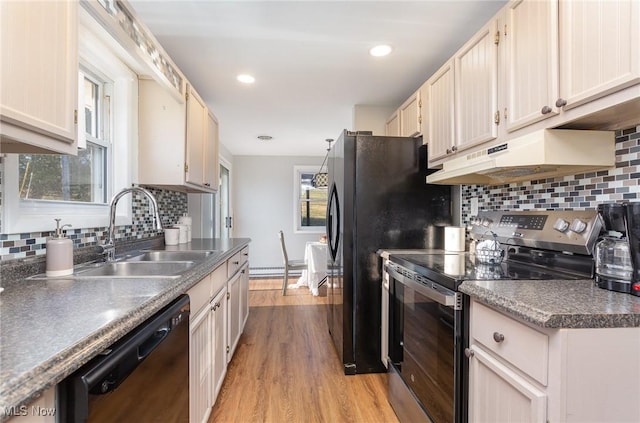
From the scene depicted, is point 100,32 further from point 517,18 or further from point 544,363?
point 544,363

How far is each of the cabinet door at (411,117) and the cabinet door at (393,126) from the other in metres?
0.08

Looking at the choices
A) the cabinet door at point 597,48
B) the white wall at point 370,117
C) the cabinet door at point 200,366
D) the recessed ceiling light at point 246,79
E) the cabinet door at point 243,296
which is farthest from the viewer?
the white wall at point 370,117

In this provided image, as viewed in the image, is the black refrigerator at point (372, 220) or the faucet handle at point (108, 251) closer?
the faucet handle at point (108, 251)

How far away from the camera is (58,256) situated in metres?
1.25

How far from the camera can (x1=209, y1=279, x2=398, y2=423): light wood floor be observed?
1759mm

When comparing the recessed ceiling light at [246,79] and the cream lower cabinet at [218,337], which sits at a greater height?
the recessed ceiling light at [246,79]

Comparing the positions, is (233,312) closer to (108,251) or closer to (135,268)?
(135,268)

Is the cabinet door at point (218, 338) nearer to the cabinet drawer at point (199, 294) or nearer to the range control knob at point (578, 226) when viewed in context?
the cabinet drawer at point (199, 294)

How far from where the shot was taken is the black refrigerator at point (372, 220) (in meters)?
2.18

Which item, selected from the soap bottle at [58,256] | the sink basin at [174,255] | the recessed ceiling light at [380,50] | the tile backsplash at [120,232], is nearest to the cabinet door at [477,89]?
the recessed ceiling light at [380,50]

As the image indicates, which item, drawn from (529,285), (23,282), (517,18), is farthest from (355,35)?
(23,282)

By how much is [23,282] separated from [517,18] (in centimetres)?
232

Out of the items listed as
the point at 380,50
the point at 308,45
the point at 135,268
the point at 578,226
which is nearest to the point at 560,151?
the point at 578,226

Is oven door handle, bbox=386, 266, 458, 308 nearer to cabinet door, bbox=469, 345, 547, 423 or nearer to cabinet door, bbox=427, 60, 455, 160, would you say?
cabinet door, bbox=469, 345, 547, 423
